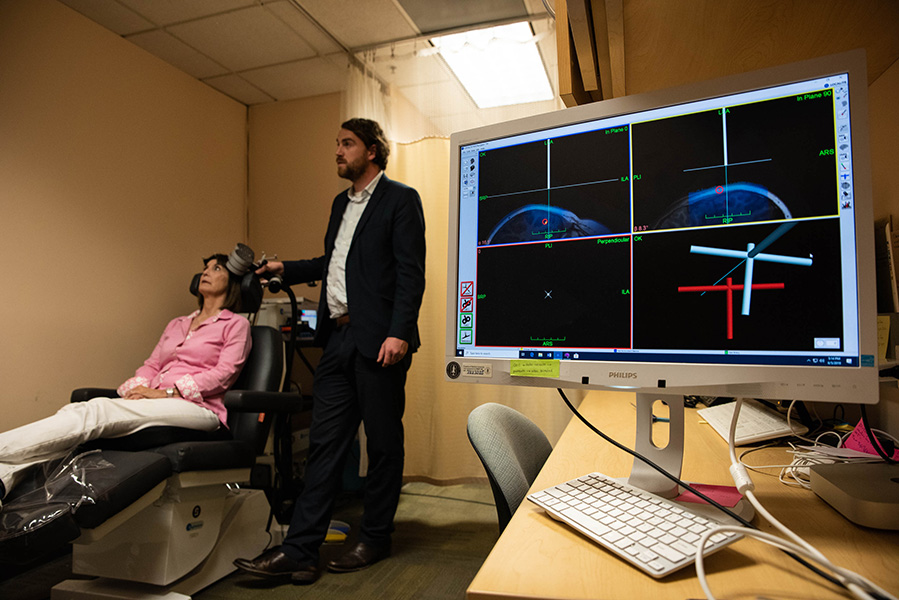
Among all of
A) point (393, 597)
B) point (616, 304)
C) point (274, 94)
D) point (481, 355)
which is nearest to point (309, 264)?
point (393, 597)

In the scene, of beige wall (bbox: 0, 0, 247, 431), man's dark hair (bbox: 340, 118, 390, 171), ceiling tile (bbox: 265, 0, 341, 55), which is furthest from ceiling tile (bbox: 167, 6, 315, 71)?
man's dark hair (bbox: 340, 118, 390, 171)

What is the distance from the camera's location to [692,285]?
2.20ft

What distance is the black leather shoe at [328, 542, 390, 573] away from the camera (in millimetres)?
1888

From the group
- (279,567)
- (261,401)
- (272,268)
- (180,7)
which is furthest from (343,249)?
(180,7)

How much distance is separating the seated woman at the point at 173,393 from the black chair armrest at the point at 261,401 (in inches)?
10.9

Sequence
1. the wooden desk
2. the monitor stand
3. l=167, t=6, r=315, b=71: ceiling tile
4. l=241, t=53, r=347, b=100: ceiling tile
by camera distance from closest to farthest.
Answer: the wooden desk < the monitor stand < l=167, t=6, r=315, b=71: ceiling tile < l=241, t=53, r=347, b=100: ceiling tile

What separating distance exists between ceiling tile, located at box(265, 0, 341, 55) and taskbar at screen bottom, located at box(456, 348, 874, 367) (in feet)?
8.83

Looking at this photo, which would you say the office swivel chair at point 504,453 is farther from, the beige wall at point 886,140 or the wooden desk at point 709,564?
the beige wall at point 886,140

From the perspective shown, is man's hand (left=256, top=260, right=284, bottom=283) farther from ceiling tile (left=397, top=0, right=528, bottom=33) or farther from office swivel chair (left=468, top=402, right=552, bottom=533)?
ceiling tile (left=397, top=0, right=528, bottom=33)

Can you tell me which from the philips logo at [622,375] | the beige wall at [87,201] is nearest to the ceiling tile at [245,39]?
the beige wall at [87,201]

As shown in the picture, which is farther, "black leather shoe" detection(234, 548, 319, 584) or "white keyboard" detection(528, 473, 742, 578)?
"black leather shoe" detection(234, 548, 319, 584)

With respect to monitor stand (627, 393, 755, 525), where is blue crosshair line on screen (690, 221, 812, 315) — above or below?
above

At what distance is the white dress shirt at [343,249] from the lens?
208cm

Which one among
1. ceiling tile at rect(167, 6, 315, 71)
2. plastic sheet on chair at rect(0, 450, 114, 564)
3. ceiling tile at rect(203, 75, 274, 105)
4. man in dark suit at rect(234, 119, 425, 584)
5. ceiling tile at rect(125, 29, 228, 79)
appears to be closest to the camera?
plastic sheet on chair at rect(0, 450, 114, 564)
